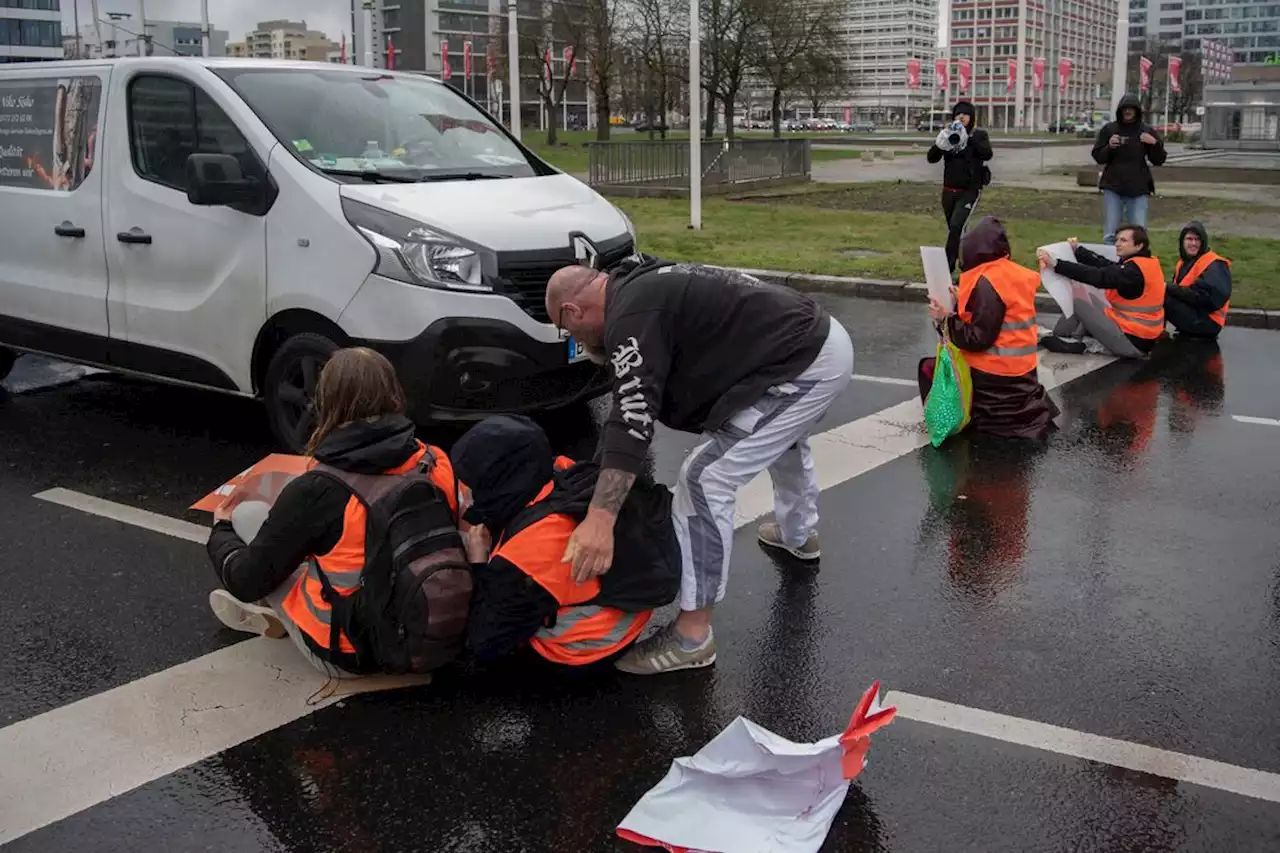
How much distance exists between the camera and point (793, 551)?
5.29 meters

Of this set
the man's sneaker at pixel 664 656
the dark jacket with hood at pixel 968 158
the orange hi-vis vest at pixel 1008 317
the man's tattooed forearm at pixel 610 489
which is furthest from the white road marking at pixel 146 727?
the dark jacket with hood at pixel 968 158

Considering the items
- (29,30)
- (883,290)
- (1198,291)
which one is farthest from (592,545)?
(29,30)

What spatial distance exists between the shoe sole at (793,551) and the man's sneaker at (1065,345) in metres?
5.08

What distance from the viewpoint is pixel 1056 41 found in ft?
481

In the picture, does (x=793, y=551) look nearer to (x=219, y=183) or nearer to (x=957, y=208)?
(x=219, y=183)

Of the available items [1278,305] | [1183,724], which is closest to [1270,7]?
[1278,305]

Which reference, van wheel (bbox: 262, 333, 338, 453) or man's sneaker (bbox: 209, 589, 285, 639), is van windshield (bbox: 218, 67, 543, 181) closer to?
van wheel (bbox: 262, 333, 338, 453)

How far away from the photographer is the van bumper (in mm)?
5934

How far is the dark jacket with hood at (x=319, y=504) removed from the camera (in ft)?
12.6

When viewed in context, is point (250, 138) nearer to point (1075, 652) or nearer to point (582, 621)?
point (582, 621)

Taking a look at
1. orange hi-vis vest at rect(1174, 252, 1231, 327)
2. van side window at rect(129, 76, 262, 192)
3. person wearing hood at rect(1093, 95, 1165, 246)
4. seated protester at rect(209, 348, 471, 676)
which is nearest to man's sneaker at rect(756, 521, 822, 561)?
seated protester at rect(209, 348, 471, 676)

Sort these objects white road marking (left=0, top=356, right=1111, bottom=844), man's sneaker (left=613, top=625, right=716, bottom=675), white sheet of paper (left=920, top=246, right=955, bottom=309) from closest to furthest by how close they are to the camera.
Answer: white road marking (left=0, top=356, right=1111, bottom=844), man's sneaker (left=613, top=625, right=716, bottom=675), white sheet of paper (left=920, top=246, right=955, bottom=309)

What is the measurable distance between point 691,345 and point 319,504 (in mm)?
1259

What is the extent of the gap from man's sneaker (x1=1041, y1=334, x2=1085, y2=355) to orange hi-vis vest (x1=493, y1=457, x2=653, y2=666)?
6432 mm
